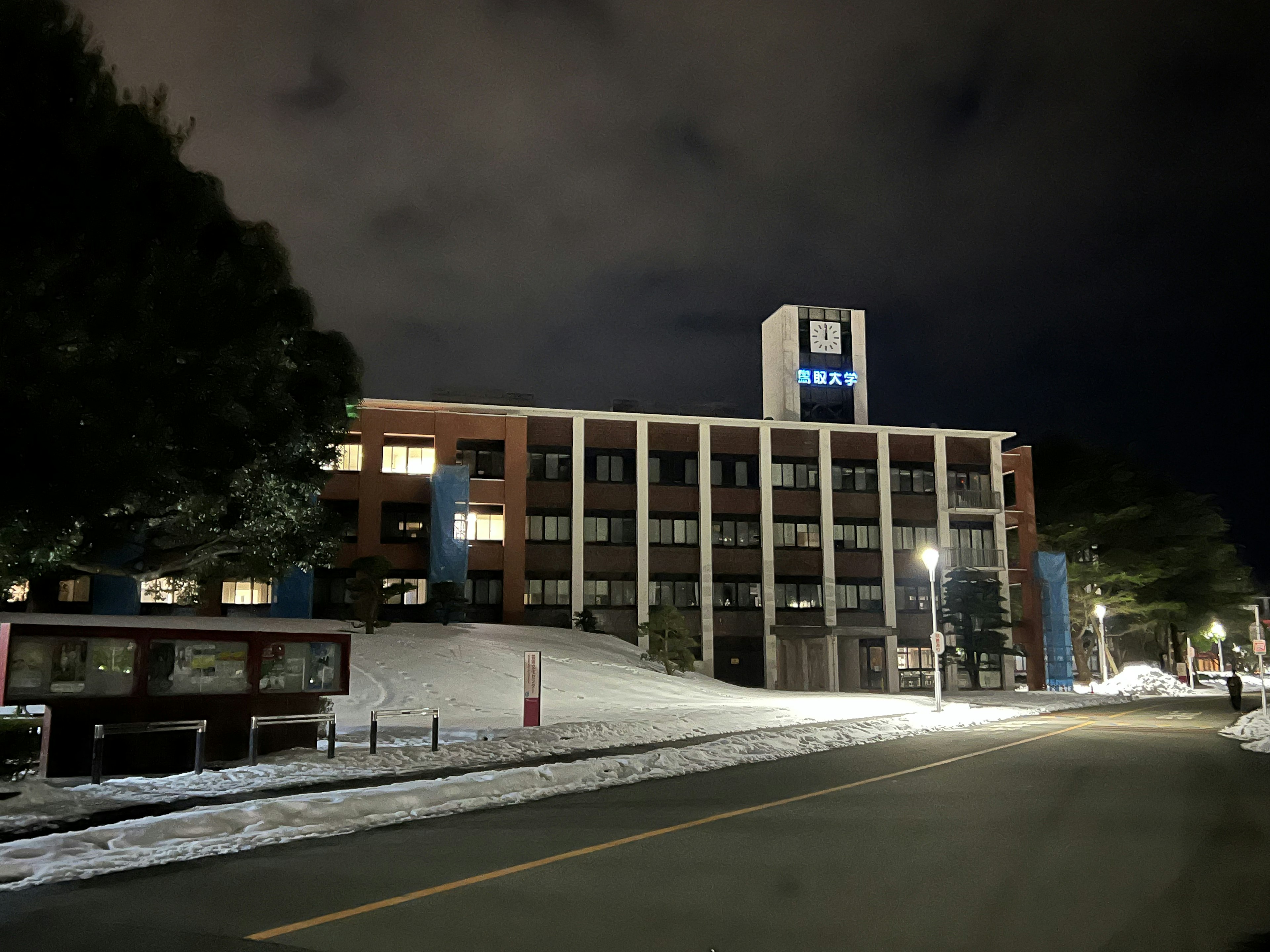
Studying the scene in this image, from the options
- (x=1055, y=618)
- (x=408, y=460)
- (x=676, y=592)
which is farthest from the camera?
(x=1055, y=618)

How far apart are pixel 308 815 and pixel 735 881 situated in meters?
5.22

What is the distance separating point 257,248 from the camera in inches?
793

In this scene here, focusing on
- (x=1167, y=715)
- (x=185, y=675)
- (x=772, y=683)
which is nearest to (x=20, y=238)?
(x=185, y=675)

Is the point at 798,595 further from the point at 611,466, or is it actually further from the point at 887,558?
the point at 611,466

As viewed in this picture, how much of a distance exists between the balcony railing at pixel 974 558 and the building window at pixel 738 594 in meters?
11.2

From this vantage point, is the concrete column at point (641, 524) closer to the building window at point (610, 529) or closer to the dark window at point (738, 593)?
the building window at point (610, 529)

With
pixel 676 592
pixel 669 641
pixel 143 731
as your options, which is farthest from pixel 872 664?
pixel 143 731

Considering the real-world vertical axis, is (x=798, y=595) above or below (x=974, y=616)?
above

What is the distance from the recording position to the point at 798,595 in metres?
58.0

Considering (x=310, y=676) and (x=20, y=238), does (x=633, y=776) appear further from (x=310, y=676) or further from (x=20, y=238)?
(x=20, y=238)

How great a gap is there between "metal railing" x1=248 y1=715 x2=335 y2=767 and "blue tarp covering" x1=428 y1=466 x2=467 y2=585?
30.2 metres

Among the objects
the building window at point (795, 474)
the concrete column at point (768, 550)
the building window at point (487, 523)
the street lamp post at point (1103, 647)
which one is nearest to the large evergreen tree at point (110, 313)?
the building window at point (487, 523)

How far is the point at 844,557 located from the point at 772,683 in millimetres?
8472

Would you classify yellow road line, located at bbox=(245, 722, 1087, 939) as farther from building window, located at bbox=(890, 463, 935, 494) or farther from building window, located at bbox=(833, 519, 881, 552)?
building window, located at bbox=(890, 463, 935, 494)
